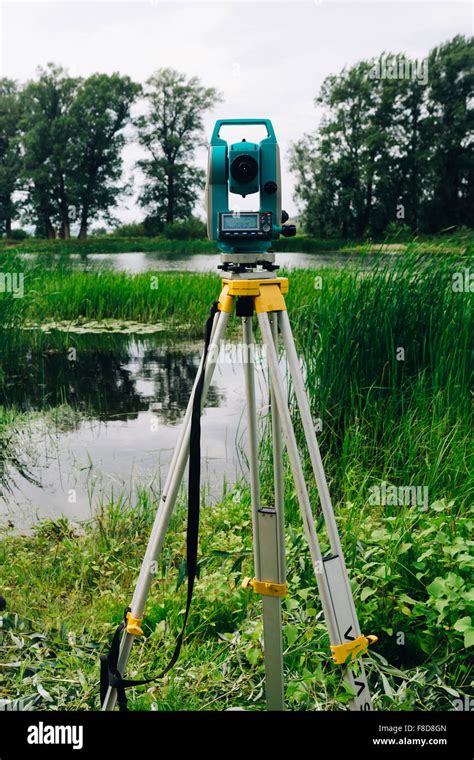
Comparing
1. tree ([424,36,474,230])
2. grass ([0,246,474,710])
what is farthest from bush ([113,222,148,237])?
grass ([0,246,474,710])

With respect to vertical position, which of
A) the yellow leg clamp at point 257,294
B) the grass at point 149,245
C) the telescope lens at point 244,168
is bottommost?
the yellow leg clamp at point 257,294

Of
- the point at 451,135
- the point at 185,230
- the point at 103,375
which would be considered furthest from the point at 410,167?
the point at 103,375

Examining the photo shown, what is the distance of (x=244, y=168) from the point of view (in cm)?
160

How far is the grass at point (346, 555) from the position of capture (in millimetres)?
1946

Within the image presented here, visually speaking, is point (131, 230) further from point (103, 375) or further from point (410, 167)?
point (103, 375)

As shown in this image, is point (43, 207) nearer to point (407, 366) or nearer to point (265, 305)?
point (407, 366)

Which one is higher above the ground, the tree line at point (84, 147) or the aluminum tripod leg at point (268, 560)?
the tree line at point (84, 147)

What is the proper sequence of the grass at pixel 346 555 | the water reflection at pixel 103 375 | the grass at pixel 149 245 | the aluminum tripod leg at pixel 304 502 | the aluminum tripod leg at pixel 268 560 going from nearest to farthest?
the aluminum tripod leg at pixel 304 502 → the aluminum tripod leg at pixel 268 560 → the grass at pixel 346 555 → the water reflection at pixel 103 375 → the grass at pixel 149 245

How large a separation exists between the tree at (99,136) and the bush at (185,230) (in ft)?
8.05

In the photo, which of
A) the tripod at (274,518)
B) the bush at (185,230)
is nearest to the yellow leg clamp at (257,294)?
the tripod at (274,518)

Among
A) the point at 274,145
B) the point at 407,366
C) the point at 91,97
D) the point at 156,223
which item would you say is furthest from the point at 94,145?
the point at 274,145

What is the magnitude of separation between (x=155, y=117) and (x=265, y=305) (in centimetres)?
2081

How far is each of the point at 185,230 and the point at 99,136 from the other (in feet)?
14.9

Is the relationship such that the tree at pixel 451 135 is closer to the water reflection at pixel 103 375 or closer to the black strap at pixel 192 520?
the water reflection at pixel 103 375
